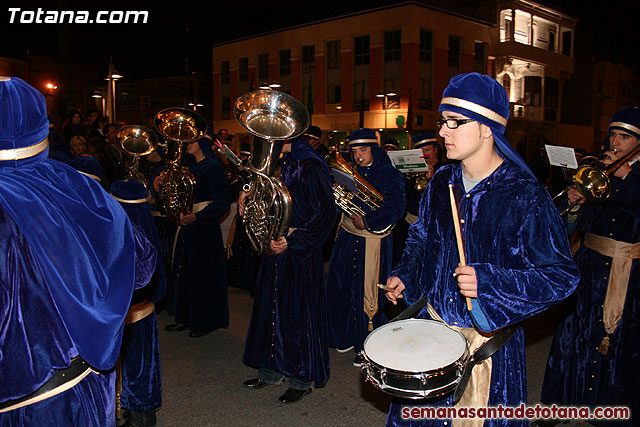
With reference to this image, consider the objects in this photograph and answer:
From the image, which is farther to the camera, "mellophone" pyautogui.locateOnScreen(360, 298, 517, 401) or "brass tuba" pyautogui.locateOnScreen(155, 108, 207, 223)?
"brass tuba" pyautogui.locateOnScreen(155, 108, 207, 223)

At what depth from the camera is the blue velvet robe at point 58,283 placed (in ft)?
5.85

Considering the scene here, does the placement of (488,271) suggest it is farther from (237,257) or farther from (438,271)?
(237,257)

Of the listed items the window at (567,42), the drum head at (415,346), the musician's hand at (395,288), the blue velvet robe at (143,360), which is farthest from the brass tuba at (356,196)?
the window at (567,42)

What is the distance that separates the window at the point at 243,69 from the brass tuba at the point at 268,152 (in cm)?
3415

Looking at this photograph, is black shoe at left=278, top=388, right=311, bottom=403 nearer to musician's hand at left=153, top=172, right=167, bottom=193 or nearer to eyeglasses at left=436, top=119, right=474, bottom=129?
eyeglasses at left=436, top=119, right=474, bottom=129

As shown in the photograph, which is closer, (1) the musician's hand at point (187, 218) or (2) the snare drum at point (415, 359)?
(2) the snare drum at point (415, 359)

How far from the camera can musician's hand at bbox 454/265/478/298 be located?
7.44 feet

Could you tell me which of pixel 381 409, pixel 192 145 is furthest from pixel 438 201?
pixel 192 145

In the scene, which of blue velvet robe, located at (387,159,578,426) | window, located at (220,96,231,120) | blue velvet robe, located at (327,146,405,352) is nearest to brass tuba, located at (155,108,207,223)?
blue velvet robe, located at (327,146,405,352)

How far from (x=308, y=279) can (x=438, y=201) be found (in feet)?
6.35

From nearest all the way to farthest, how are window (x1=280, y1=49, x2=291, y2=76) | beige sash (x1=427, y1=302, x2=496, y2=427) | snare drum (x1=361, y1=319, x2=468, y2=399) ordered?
snare drum (x1=361, y1=319, x2=468, y2=399) < beige sash (x1=427, y1=302, x2=496, y2=427) < window (x1=280, y1=49, x2=291, y2=76)

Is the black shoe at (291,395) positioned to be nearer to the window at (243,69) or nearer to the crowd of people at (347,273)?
the crowd of people at (347,273)

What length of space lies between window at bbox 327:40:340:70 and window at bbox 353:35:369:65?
1.31 meters

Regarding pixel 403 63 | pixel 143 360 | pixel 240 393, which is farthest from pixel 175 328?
pixel 403 63
